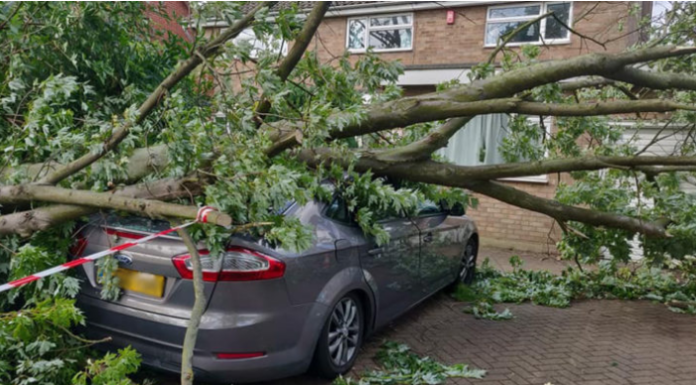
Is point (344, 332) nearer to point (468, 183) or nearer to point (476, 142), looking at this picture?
point (468, 183)

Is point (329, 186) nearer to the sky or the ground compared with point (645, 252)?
nearer to the sky

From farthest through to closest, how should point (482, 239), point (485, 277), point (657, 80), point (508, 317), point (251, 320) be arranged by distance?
point (482, 239)
point (485, 277)
point (508, 317)
point (657, 80)
point (251, 320)

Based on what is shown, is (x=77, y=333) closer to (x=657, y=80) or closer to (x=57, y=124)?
(x=57, y=124)

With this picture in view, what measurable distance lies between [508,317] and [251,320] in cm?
338

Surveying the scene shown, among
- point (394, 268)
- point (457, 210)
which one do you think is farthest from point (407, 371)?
point (457, 210)

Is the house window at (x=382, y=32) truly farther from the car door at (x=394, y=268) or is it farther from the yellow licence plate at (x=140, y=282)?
the yellow licence plate at (x=140, y=282)

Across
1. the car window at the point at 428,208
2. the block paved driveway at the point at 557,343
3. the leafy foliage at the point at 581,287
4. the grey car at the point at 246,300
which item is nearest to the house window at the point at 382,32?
the leafy foliage at the point at 581,287

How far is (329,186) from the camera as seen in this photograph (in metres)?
3.95

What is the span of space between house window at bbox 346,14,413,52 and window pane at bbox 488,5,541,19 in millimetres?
1923

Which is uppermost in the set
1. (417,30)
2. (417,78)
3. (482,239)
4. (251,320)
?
(417,30)

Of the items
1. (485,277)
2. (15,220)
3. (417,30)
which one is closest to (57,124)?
(15,220)

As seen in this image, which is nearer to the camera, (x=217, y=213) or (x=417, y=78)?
(x=217, y=213)

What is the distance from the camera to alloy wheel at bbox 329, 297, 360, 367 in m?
3.79

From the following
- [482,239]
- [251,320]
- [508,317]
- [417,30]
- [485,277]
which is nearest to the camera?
[251,320]
